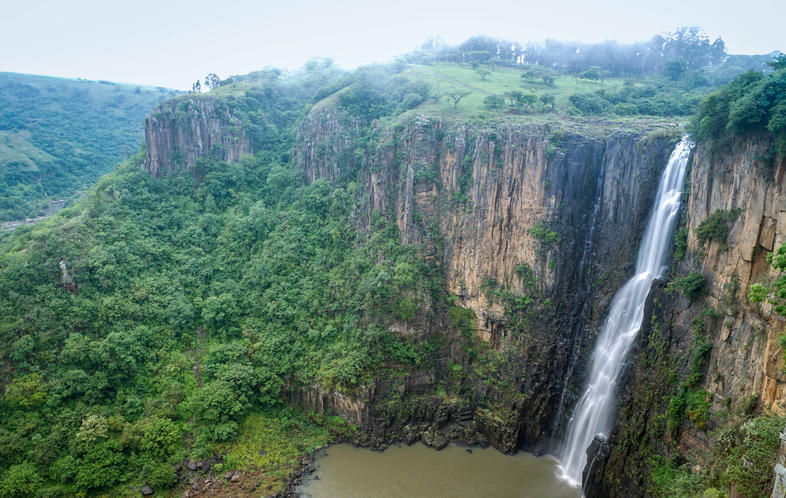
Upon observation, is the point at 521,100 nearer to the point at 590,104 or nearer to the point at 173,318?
the point at 590,104

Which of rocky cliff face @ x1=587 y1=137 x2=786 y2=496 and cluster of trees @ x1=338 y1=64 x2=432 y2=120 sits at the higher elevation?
cluster of trees @ x1=338 y1=64 x2=432 y2=120

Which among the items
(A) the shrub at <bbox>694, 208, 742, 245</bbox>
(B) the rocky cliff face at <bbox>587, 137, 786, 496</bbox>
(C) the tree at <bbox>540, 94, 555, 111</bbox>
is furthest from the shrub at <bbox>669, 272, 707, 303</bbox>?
(C) the tree at <bbox>540, 94, 555, 111</bbox>

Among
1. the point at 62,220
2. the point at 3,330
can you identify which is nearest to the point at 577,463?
the point at 3,330

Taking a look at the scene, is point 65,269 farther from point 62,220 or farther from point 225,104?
point 225,104

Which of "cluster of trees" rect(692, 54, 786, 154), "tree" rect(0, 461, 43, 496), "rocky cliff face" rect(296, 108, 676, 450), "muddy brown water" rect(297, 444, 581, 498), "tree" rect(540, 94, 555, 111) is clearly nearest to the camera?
"cluster of trees" rect(692, 54, 786, 154)

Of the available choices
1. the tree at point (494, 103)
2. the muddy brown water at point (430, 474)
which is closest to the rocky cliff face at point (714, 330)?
the muddy brown water at point (430, 474)

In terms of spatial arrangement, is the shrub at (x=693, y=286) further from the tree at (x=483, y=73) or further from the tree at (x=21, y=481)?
the tree at (x=483, y=73)

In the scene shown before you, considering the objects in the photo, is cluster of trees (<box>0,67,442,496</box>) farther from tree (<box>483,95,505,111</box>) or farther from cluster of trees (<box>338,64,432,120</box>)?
tree (<box>483,95,505,111</box>)

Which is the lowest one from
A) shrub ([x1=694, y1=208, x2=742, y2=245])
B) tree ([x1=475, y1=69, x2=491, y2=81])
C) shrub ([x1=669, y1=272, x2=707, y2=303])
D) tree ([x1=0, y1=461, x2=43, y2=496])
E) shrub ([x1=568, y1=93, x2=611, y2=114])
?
tree ([x1=0, y1=461, x2=43, y2=496])

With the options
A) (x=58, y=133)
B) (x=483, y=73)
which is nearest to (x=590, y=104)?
(x=483, y=73)
